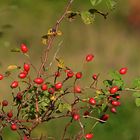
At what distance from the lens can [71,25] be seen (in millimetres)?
9625

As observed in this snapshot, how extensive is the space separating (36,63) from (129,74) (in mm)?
1220

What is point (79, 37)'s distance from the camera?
9.41 metres

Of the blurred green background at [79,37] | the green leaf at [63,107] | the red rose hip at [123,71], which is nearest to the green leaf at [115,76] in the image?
the red rose hip at [123,71]

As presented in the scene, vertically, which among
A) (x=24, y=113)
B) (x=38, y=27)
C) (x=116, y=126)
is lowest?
(x=116, y=126)

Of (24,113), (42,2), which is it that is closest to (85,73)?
(42,2)

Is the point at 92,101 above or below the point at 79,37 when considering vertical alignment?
Answer: below

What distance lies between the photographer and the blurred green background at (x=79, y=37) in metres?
8.29

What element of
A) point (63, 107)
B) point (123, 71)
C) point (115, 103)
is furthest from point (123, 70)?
point (63, 107)

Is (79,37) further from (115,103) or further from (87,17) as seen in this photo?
(115,103)

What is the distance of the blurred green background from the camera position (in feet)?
27.2

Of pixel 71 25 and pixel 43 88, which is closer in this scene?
pixel 43 88

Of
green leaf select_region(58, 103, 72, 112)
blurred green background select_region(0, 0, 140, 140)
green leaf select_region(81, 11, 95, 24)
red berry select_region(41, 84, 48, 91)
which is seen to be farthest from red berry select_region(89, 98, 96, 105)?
blurred green background select_region(0, 0, 140, 140)

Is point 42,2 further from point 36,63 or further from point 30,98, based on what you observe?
point 30,98

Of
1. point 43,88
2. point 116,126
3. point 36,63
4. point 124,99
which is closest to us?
point 43,88
